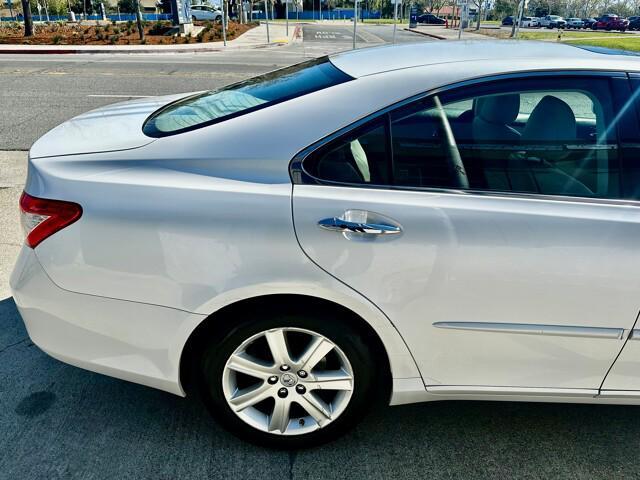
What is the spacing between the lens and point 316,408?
2.10 meters

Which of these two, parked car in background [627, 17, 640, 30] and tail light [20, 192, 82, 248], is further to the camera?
parked car in background [627, 17, 640, 30]

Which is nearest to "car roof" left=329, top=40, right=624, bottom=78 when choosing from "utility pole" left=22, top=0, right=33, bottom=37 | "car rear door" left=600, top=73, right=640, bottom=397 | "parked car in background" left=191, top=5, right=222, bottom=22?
"car rear door" left=600, top=73, right=640, bottom=397

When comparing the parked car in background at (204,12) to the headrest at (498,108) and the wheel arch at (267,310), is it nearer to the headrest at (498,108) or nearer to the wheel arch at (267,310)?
the headrest at (498,108)

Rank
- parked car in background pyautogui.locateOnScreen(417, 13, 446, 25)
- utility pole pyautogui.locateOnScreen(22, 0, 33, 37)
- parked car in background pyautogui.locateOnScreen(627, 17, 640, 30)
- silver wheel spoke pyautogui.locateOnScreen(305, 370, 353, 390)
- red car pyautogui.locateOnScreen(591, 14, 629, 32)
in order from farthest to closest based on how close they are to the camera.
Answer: parked car in background pyautogui.locateOnScreen(417, 13, 446, 25) → red car pyautogui.locateOnScreen(591, 14, 629, 32) → parked car in background pyautogui.locateOnScreen(627, 17, 640, 30) → utility pole pyautogui.locateOnScreen(22, 0, 33, 37) → silver wheel spoke pyautogui.locateOnScreen(305, 370, 353, 390)

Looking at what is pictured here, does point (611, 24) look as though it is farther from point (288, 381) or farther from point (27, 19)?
point (288, 381)

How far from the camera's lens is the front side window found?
1.94m

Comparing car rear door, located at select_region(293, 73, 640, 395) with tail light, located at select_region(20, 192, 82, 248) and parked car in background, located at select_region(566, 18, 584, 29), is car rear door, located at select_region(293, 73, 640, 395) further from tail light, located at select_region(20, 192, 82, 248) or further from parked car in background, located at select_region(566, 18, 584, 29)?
parked car in background, located at select_region(566, 18, 584, 29)

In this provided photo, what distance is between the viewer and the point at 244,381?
2.17 meters

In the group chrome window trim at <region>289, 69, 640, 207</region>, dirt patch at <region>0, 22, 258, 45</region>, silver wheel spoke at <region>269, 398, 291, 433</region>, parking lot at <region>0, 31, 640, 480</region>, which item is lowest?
parking lot at <region>0, 31, 640, 480</region>

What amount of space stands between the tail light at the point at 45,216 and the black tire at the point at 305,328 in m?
0.70

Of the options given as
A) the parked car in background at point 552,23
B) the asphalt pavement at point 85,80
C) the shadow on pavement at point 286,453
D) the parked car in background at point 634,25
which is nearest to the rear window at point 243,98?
the shadow on pavement at point 286,453

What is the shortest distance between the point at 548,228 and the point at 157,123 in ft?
5.50

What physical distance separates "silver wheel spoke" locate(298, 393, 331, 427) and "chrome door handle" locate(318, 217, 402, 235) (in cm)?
72

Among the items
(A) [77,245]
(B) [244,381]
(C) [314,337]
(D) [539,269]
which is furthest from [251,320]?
(D) [539,269]
